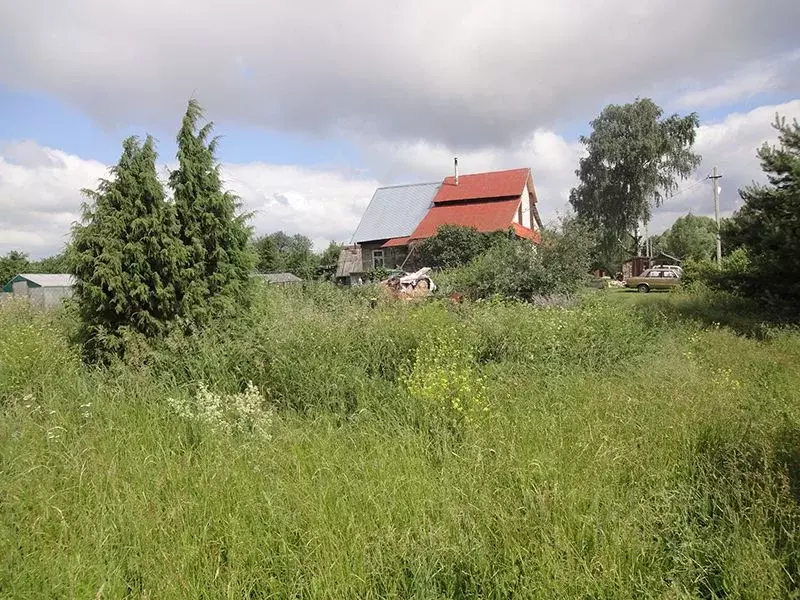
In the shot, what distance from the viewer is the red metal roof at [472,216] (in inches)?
1270

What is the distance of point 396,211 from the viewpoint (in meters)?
37.3

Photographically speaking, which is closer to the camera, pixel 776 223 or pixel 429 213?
pixel 776 223

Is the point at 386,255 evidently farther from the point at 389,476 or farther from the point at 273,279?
the point at 389,476

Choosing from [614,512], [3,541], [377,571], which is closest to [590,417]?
[614,512]

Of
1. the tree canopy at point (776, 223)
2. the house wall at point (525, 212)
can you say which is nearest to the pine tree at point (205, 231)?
the tree canopy at point (776, 223)

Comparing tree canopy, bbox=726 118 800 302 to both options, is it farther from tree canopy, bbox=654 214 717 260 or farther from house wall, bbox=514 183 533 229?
tree canopy, bbox=654 214 717 260

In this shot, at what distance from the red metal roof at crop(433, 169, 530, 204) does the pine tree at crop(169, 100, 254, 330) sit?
28584 millimetres

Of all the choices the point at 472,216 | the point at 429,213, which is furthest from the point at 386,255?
the point at 472,216

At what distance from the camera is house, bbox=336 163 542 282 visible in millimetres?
33438

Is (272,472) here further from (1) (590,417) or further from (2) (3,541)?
(1) (590,417)

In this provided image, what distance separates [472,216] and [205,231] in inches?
1091

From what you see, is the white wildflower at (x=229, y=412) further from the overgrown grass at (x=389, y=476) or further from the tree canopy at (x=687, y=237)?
the tree canopy at (x=687, y=237)

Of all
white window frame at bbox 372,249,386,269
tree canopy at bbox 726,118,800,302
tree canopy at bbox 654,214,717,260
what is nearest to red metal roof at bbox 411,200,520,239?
white window frame at bbox 372,249,386,269

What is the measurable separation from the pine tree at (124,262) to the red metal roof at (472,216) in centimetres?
2578
